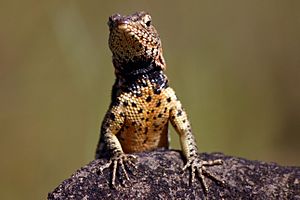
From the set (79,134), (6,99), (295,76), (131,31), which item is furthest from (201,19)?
(131,31)

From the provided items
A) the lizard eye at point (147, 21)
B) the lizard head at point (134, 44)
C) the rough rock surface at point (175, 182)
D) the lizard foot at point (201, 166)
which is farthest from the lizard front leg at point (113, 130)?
the lizard eye at point (147, 21)

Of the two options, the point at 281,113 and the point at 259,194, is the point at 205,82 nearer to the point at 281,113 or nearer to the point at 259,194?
the point at 281,113

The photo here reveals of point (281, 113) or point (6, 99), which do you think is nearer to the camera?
point (6, 99)

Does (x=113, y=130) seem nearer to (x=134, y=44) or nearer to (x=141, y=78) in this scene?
(x=141, y=78)

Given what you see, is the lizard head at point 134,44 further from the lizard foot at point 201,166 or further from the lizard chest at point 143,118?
the lizard foot at point 201,166

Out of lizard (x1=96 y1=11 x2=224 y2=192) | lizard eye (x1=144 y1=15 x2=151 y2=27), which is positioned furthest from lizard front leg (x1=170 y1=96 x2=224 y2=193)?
lizard eye (x1=144 y1=15 x2=151 y2=27)

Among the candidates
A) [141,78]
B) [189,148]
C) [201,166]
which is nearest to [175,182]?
[201,166]
